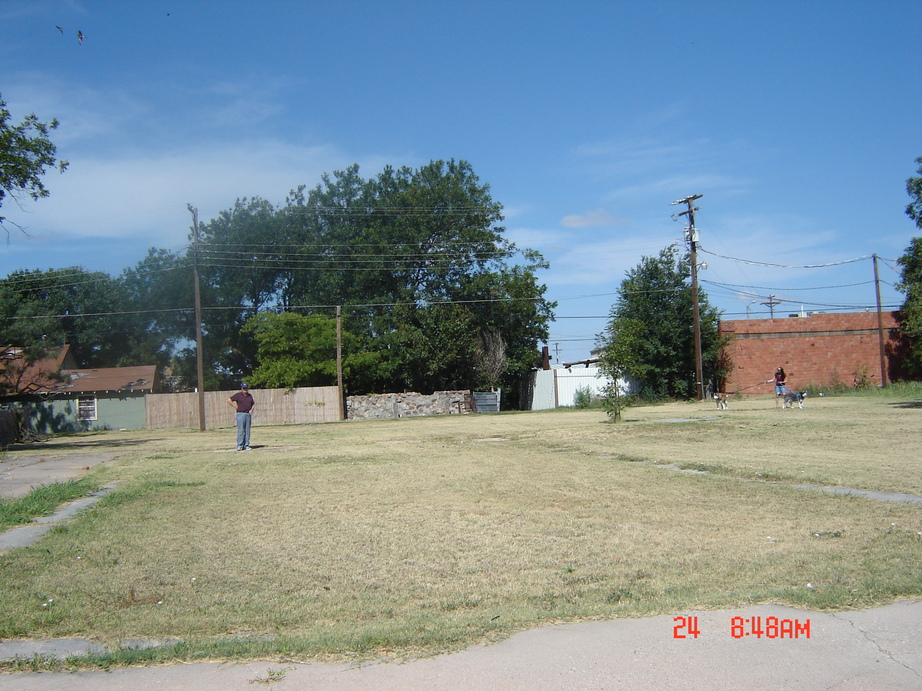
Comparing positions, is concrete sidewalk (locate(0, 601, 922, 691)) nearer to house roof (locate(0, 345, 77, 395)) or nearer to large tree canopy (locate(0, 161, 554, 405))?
house roof (locate(0, 345, 77, 395))

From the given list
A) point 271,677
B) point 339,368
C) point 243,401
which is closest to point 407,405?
point 339,368

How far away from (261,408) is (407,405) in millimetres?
8374

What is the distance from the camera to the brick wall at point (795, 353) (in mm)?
43625

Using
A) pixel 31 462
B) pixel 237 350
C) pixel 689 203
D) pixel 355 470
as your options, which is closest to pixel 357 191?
pixel 237 350

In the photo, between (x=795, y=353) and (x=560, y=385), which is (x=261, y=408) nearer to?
(x=560, y=385)

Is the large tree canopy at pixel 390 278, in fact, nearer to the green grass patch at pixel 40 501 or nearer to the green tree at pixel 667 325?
the green tree at pixel 667 325

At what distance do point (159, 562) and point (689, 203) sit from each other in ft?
118

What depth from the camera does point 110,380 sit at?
157 ft

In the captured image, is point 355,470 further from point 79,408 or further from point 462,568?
point 79,408

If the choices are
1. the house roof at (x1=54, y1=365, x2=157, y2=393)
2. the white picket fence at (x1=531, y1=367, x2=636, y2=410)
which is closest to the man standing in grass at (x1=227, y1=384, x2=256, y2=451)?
the house roof at (x1=54, y1=365, x2=157, y2=393)

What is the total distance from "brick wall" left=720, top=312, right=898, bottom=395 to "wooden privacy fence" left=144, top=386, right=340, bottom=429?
22938mm

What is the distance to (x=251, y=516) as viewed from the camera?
10.1 meters

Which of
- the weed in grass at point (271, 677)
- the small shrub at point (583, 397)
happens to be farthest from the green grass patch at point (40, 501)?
the small shrub at point (583, 397)

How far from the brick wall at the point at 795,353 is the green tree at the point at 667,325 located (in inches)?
48.3
